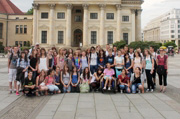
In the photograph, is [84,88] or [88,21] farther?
[88,21]

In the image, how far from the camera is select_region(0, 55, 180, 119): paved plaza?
646 cm

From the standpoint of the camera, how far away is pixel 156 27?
6107 inches

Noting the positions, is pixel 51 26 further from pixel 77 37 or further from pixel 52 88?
pixel 52 88

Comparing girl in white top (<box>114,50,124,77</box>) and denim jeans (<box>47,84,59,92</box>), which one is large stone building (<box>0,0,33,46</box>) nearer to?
denim jeans (<box>47,84,59,92</box>)

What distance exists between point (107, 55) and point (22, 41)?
189 feet

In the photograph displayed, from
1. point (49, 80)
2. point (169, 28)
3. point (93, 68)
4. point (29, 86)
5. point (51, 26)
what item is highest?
point (169, 28)

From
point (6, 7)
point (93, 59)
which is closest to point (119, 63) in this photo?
point (93, 59)

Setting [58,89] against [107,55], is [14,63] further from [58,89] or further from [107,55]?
[107,55]

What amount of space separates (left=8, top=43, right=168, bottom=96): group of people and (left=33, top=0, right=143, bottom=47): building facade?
115 feet

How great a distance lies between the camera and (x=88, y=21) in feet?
151

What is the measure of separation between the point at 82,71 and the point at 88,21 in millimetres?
36493

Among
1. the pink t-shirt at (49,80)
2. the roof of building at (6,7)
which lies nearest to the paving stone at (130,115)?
the pink t-shirt at (49,80)

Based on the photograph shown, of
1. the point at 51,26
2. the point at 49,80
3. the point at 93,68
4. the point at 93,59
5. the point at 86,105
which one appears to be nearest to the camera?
the point at 86,105

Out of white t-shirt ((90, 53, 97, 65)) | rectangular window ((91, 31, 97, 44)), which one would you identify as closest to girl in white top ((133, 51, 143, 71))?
white t-shirt ((90, 53, 97, 65))
